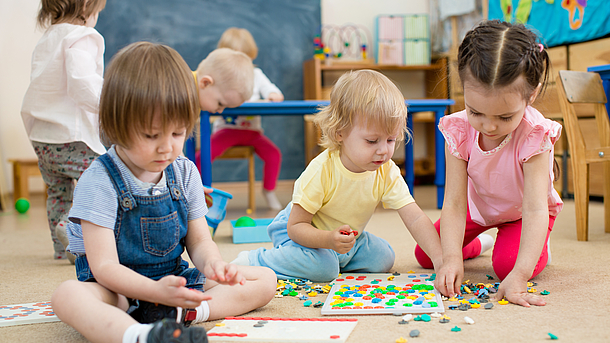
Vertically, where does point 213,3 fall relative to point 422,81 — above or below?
above

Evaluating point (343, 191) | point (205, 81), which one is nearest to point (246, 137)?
point (205, 81)

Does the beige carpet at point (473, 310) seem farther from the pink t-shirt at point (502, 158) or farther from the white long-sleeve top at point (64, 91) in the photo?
the white long-sleeve top at point (64, 91)

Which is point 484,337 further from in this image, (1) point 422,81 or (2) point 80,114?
(1) point 422,81

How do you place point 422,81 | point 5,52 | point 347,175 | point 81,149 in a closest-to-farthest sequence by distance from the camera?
1. point 347,175
2. point 81,149
3. point 5,52
4. point 422,81

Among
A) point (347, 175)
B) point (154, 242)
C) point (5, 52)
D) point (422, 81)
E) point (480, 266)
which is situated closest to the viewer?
point (154, 242)

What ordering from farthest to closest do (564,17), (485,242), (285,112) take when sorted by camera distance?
(564,17) → (285,112) → (485,242)

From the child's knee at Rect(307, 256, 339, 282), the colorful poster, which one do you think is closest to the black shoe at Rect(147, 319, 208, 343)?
the child's knee at Rect(307, 256, 339, 282)

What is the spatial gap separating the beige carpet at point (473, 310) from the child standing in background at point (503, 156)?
0.08 metres

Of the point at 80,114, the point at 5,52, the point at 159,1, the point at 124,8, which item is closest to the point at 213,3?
the point at 159,1

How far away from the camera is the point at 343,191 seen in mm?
1235

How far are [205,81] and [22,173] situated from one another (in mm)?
2140

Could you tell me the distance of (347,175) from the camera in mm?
1221

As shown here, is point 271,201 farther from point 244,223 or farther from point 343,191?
point 343,191

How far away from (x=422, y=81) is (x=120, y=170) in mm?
4009
